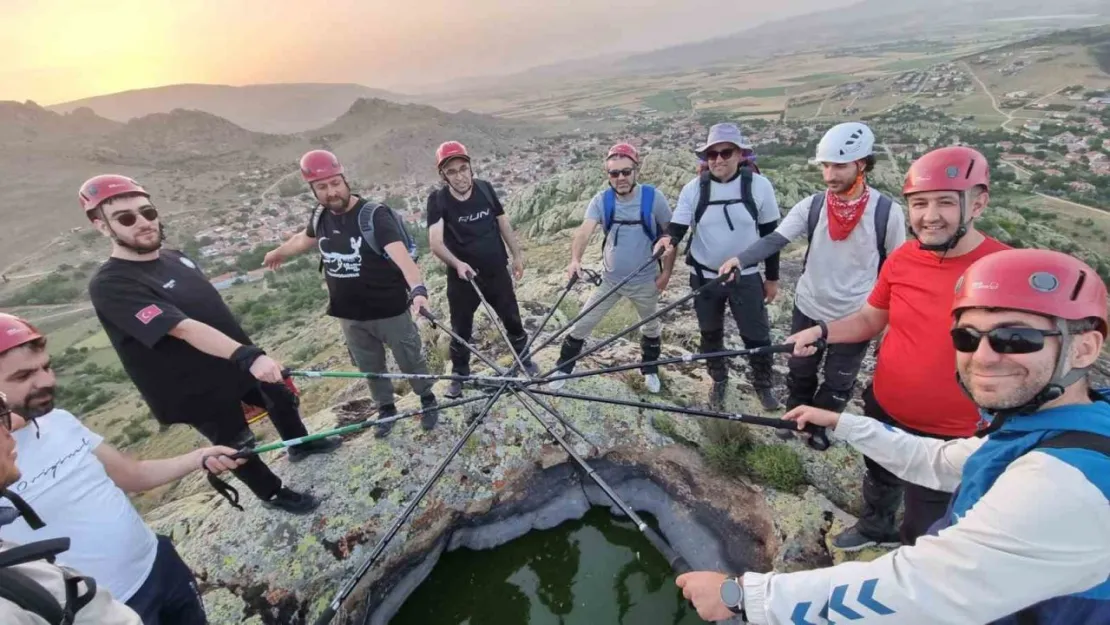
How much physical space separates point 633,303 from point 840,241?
2.74 meters

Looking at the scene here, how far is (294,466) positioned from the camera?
5918 millimetres

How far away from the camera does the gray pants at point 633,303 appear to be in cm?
681

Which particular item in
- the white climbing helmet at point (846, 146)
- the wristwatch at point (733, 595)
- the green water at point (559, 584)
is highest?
the white climbing helmet at point (846, 146)

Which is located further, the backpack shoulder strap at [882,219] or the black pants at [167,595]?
the backpack shoulder strap at [882,219]

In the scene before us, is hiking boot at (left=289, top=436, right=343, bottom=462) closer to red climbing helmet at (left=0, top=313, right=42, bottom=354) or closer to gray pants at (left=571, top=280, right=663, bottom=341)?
red climbing helmet at (left=0, top=313, right=42, bottom=354)

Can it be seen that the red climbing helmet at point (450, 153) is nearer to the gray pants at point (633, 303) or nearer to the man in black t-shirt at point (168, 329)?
the gray pants at point (633, 303)

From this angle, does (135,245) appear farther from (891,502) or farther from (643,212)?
(891,502)

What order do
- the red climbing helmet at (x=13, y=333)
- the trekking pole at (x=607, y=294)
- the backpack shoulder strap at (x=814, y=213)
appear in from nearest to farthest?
the red climbing helmet at (x=13, y=333) < the backpack shoulder strap at (x=814, y=213) < the trekking pole at (x=607, y=294)

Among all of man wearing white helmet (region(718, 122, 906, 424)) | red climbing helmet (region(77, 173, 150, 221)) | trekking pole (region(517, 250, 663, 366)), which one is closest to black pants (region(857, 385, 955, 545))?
man wearing white helmet (region(718, 122, 906, 424))

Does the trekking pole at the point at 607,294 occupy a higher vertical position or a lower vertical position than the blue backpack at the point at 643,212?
lower

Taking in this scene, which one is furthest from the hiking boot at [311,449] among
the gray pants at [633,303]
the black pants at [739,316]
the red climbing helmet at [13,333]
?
the black pants at [739,316]

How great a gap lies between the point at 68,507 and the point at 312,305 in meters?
46.5

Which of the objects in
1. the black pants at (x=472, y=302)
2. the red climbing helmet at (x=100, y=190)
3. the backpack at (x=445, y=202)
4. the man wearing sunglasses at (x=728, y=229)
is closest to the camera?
the red climbing helmet at (x=100, y=190)

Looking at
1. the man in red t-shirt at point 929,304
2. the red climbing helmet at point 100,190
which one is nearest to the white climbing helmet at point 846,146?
the man in red t-shirt at point 929,304
